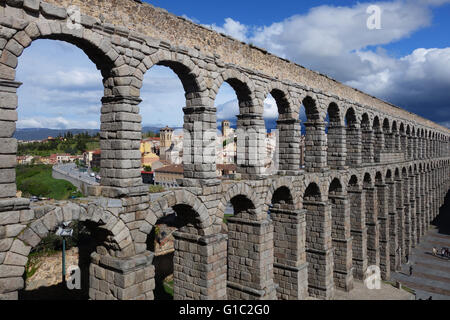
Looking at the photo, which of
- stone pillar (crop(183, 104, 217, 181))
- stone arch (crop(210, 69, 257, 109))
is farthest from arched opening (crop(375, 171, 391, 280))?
stone pillar (crop(183, 104, 217, 181))

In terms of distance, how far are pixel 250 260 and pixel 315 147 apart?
7.34m

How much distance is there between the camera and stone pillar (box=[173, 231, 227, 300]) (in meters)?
11.4

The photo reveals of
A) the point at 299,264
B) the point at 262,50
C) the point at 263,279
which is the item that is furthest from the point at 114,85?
the point at 299,264

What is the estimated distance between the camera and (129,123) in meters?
9.34

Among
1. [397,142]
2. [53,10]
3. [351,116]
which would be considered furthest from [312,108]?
[397,142]

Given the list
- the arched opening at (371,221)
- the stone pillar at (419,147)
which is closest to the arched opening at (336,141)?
the arched opening at (371,221)

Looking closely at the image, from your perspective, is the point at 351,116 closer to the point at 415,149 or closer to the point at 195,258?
the point at 195,258

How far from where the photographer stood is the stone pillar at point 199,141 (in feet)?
37.9

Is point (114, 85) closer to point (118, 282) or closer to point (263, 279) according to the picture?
point (118, 282)

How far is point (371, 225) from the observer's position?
24188 millimetres

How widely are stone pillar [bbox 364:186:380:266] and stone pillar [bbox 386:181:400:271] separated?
177 inches

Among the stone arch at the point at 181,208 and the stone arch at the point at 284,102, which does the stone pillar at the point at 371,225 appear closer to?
the stone arch at the point at 284,102

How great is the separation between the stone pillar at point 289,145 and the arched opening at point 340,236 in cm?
514

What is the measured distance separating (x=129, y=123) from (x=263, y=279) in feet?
26.5
